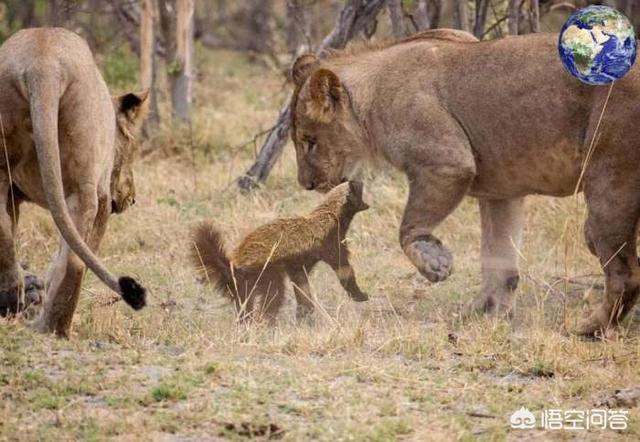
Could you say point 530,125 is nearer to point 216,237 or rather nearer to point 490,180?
point 490,180

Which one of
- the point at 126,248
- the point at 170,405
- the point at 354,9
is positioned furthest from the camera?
the point at 354,9

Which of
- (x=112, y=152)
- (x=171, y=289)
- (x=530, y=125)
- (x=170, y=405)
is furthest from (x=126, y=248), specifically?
(x=170, y=405)

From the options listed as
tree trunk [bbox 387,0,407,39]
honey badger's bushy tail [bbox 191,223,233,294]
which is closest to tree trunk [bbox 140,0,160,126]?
tree trunk [bbox 387,0,407,39]

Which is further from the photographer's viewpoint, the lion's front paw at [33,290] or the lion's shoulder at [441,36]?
the lion's shoulder at [441,36]

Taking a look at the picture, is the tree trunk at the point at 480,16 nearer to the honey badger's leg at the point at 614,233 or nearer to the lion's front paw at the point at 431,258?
the lion's front paw at the point at 431,258

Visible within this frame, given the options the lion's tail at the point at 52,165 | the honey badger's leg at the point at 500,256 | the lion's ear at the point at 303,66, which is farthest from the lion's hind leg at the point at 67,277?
the honey badger's leg at the point at 500,256

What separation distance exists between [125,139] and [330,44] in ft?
10.2

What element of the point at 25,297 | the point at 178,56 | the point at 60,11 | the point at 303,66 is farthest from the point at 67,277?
the point at 178,56

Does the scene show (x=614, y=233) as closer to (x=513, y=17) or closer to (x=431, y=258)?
(x=431, y=258)

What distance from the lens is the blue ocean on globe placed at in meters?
5.91

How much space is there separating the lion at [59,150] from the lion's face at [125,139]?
0.51m

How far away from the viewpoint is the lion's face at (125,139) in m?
6.69

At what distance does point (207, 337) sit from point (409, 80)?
1707 mm

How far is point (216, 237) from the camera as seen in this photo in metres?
6.83
